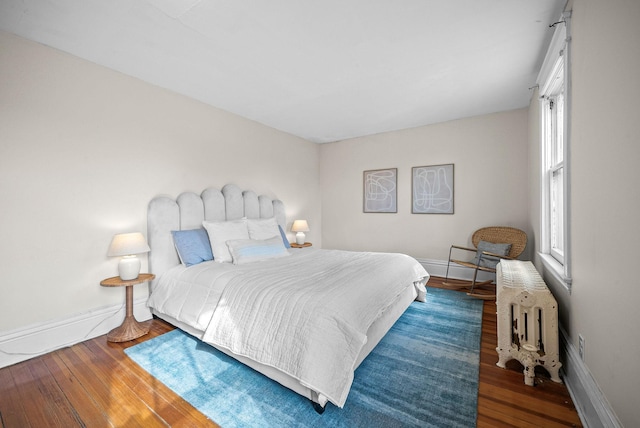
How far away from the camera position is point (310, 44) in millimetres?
2248

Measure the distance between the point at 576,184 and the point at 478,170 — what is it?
2607 mm

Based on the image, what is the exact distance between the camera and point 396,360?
2080 mm

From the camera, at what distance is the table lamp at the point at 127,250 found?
7.96 feet

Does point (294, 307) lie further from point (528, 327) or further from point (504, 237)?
point (504, 237)

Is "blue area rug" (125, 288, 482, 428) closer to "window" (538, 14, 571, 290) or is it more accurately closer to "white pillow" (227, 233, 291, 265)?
"white pillow" (227, 233, 291, 265)

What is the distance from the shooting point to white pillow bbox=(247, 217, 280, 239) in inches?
136

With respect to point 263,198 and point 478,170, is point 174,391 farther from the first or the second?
point 478,170

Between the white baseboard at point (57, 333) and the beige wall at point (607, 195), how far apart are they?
3.64 m

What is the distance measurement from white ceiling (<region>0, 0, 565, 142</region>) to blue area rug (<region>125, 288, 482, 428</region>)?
8.48ft

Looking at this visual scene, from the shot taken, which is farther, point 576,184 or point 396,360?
point 396,360

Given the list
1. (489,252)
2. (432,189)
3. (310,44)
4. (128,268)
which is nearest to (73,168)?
(128,268)

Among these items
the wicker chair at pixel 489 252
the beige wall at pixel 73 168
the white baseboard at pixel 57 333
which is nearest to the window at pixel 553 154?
the wicker chair at pixel 489 252

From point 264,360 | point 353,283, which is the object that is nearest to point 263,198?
point 353,283

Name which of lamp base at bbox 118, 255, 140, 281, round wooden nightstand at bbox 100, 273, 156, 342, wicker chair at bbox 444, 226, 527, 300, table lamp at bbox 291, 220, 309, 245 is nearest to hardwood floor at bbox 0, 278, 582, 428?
round wooden nightstand at bbox 100, 273, 156, 342
